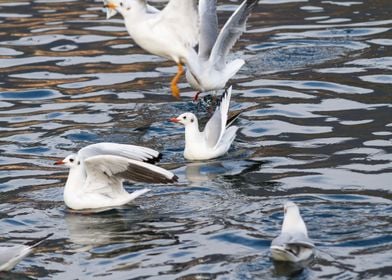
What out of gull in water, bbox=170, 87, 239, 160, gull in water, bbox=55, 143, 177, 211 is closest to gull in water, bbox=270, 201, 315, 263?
gull in water, bbox=55, 143, 177, 211

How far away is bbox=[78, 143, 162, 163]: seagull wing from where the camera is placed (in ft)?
35.5

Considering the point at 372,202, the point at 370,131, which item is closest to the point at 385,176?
the point at 372,202

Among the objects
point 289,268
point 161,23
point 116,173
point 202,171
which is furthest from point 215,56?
point 289,268

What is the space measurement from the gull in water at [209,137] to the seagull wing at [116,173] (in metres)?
1.43

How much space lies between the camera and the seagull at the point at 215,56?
14414mm

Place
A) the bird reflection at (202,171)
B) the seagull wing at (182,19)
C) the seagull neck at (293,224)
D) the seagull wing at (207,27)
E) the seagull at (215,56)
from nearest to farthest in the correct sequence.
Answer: the seagull neck at (293,224), the bird reflection at (202,171), the seagull wing at (182,19), the seagull at (215,56), the seagull wing at (207,27)

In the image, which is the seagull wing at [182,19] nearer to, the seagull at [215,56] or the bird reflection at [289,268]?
the seagull at [215,56]

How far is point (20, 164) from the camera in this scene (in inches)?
487

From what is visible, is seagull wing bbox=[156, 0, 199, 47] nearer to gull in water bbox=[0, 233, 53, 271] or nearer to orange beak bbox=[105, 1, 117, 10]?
orange beak bbox=[105, 1, 117, 10]

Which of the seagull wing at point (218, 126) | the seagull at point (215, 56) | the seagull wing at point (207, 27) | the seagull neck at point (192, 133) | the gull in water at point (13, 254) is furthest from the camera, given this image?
the seagull wing at point (207, 27)

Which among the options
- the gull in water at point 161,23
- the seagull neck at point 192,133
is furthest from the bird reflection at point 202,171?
the gull in water at point 161,23

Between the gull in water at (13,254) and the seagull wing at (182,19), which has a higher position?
the seagull wing at (182,19)

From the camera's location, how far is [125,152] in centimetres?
1091

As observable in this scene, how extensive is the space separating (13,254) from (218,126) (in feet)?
13.1
